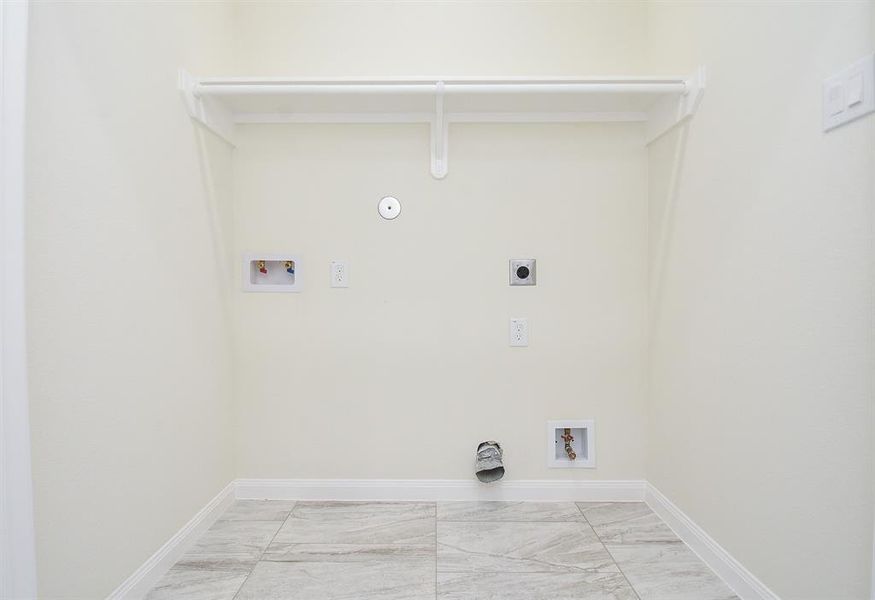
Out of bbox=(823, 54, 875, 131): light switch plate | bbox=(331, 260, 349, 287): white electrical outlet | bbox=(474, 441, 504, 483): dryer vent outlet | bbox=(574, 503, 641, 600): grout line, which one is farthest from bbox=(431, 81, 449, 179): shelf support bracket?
bbox=(574, 503, 641, 600): grout line

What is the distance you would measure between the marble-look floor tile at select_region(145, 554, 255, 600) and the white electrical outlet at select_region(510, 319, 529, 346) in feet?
4.31

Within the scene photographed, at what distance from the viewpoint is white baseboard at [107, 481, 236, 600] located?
1.50m

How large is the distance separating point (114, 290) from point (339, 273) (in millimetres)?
947

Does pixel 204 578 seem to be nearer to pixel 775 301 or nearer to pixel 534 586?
pixel 534 586

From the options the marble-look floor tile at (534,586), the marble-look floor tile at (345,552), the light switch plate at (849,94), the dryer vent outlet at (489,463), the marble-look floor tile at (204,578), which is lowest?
the marble-look floor tile at (534,586)

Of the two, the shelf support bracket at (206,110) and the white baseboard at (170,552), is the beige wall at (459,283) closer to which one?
the shelf support bracket at (206,110)

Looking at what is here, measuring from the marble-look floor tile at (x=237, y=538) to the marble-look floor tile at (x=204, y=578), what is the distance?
4 cm

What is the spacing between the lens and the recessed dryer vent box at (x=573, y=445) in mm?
2254

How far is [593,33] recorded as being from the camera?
227 centimetres

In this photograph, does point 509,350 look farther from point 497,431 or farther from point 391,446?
point 391,446

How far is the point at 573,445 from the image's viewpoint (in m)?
2.28

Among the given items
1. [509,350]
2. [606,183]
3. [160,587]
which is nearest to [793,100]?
[606,183]

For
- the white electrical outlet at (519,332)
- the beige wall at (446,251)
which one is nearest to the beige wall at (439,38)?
the beige wall at (446,251)

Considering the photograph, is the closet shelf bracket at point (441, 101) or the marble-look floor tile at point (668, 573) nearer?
the marble-look floor tile at point (668, 573)
